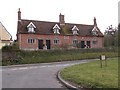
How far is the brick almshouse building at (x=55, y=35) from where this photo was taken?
227 feet

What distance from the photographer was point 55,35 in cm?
7281

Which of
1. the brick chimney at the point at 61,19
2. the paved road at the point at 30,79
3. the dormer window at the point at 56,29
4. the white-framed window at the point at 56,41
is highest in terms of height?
the brick chimney at the point at 61,19

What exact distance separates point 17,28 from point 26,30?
221 cm

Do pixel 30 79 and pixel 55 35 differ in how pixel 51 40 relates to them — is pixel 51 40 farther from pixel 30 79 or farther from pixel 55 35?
pixel 30 79

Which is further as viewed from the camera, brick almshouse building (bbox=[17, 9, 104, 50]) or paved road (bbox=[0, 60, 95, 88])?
brick almshouse building (bbox=[17, 9, 104, 50])

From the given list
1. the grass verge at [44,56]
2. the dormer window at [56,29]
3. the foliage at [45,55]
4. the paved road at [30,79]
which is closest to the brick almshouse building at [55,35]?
the dormer window at [56,29]

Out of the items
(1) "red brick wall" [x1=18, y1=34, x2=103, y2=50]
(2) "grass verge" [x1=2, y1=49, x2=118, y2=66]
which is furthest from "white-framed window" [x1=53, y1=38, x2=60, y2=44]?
(2) "grass verge" [x1=2, y1=49, x2=118, y2=66]

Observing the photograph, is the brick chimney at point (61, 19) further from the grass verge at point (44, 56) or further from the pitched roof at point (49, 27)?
the grass verge at point (44, 56)

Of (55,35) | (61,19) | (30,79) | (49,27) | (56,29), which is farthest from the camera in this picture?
(61,19)

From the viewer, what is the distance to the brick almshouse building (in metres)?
69.3

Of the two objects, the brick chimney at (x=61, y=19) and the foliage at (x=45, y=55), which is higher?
the brick chimney at (x=61, y=19)

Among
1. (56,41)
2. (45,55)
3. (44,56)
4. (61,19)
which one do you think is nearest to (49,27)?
(56,41)

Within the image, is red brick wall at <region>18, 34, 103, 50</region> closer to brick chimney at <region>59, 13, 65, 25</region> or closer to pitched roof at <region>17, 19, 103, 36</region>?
pitched roof at <region>17, 19, 103, 36</region>

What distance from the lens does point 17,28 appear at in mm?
70375
